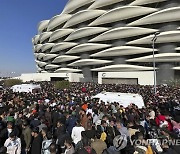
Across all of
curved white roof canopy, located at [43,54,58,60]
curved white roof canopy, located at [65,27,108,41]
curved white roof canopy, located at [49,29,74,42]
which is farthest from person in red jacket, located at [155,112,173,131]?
curved white roof canopy, located at [43,54,58,60]

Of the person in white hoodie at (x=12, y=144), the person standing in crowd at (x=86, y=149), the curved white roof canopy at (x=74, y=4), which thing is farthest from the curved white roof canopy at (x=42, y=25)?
the person standing in crowd at (x=86, y=149)

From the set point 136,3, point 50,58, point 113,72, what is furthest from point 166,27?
point 50,58

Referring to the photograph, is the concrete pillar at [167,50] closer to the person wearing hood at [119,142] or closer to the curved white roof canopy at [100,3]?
the curved white roof canopy at [100,3]

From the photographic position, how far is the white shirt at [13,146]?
5520 millimetres

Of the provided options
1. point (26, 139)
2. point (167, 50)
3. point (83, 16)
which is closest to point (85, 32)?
point (83, 16)

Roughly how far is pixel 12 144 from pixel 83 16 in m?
55.8

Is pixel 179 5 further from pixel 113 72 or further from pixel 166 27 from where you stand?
pixel 113 72

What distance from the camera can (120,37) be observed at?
51.6 meters

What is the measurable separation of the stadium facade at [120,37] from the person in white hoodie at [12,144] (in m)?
43.4

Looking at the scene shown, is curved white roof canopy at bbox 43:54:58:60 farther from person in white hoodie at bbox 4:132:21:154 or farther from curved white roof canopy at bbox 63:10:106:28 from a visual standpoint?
person in white hoodie at bbox 4:132:21:154

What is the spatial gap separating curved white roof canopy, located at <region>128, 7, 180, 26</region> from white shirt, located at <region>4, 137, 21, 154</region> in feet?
149

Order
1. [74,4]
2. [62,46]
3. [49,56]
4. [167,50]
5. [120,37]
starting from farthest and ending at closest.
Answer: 1. [49,56]
2. [62,46]
3. [74,4]
4. [120,37]
5. [167,50]

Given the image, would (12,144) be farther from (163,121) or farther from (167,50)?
(167,50)

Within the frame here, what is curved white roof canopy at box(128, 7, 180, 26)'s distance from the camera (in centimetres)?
4388
